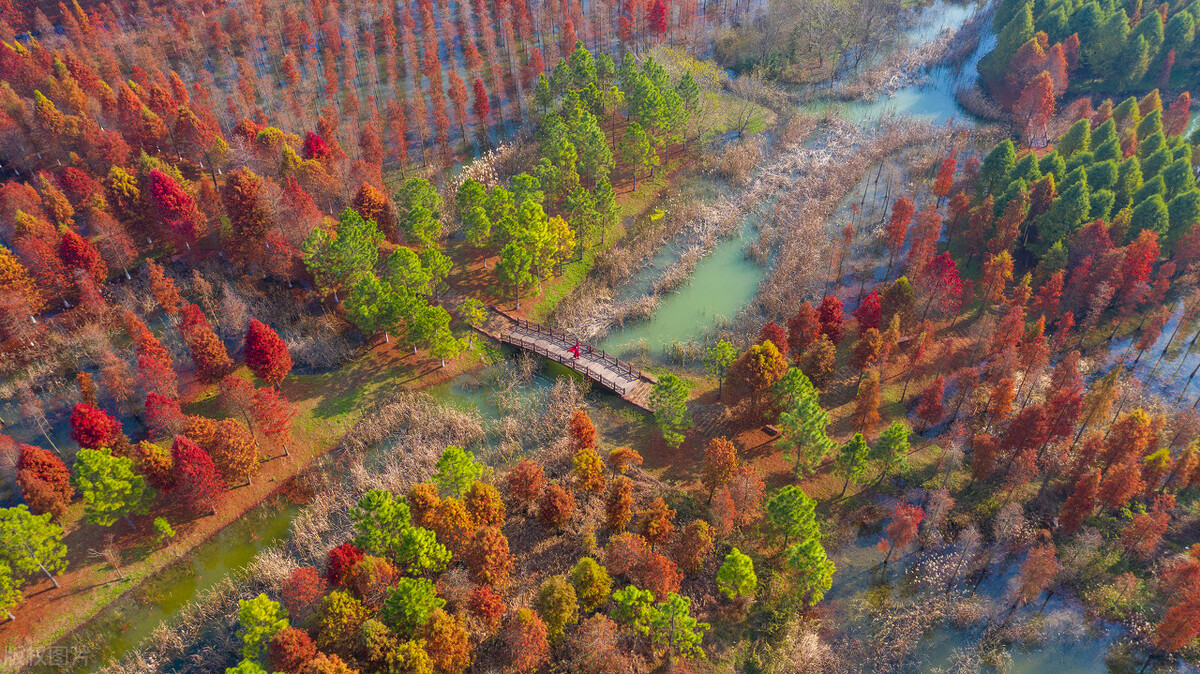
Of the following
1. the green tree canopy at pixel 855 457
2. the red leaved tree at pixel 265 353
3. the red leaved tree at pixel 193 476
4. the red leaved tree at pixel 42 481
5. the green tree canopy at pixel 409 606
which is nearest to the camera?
the green tree canopy at pixel 409 606

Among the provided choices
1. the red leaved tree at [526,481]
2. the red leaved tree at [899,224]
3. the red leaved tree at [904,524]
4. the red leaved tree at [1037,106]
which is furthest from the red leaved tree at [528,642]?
the red leaved tree at [1037,106]

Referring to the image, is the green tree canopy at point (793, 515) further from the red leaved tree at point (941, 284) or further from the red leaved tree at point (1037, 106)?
the red leaved tree at point (1037, 106)

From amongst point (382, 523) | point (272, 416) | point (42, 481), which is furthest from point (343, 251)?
point (382, 523)

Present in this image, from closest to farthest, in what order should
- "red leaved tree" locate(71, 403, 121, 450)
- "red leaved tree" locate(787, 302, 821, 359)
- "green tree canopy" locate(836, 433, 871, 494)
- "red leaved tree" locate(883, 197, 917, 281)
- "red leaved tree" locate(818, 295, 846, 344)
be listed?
"green tree canopy" locate(836, 433, 871, 494)
"red leaved tree" locate(71, 403, 121, 450)
"red leaved tree" locate(787, 302, 821, 359)
"red leaved tree" locate(818, 295, 846, 344)
"red leaved tree" locate(883, 197, 917, 281)

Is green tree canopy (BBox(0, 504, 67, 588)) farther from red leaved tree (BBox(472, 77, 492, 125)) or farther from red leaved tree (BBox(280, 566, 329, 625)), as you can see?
red leaved tree (BBox(472, 77, 492, 125))

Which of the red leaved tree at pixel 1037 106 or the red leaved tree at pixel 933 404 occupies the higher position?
the red leaved tree at pixel 1037 106

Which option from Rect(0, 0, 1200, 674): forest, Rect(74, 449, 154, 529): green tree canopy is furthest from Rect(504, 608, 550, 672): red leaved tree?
Rect(74, 449, 154, 529): green tree canopy
